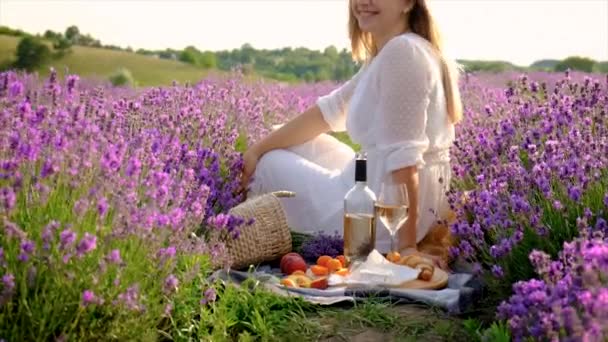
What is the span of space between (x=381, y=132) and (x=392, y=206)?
1.23ft

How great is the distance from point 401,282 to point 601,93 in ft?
5.29

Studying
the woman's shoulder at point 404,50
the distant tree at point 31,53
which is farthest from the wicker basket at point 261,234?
the distant tree at point 31,53

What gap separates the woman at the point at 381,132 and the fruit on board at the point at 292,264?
0.46m

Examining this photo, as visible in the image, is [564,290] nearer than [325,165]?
Yes

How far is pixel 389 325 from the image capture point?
128 inches

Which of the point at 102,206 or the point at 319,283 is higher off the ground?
the point at 102,206

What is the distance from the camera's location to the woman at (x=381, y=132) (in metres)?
4.02

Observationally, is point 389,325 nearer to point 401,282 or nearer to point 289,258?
point 401,282

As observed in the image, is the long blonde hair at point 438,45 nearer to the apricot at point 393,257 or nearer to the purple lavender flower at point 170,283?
the apricot at point 393,257

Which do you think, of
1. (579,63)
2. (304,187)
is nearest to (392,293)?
(304,187)

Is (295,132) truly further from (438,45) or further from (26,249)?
(26,249)

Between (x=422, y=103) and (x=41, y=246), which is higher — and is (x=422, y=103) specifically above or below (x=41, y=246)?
above

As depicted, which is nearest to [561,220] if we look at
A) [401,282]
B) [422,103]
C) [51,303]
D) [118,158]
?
[401,282]

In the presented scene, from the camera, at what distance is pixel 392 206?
3910 millimetres
